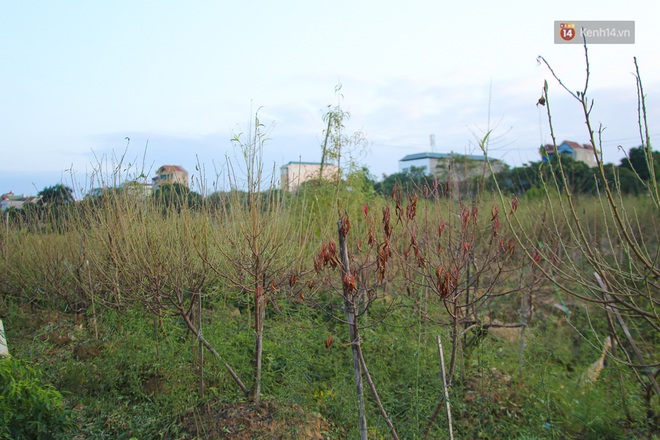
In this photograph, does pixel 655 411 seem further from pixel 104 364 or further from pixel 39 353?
pixel 39 353

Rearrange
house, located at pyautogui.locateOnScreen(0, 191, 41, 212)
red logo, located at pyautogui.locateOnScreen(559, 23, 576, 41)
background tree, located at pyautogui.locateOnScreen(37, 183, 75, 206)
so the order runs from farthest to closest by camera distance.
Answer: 1. house, located at pyautogui.locateOnScreen(0, 191, 41, 212)
2. background tree, located at pyautogui.locateOnScreen(37, 183, 75, 206)
3. red logo, located at pyautogui.locateOnScreen(559, 23, 576, 41)

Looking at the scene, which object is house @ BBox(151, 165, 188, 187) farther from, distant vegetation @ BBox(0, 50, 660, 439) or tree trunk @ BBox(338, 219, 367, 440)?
tree trunk @ BBox(338, 219, 367, 440)

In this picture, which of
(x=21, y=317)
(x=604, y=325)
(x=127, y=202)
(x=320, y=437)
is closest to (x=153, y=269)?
(x=127, y=202)

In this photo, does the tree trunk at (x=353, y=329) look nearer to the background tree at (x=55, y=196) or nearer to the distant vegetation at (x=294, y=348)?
the distant vegetation at (x=294, y=348)

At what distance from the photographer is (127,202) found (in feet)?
15.5

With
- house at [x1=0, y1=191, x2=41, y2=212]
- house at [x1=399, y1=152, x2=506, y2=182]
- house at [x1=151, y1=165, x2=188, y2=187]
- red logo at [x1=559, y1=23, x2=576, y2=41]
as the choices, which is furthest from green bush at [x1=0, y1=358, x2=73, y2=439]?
house at [x1=0, y1=191, x2=41, y2=212]

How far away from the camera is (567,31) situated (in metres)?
3.44

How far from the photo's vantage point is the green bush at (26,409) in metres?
3.47

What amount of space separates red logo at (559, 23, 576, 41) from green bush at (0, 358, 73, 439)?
439 cm

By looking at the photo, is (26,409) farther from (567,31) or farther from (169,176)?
(567,31)

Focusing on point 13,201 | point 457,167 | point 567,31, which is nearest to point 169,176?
point 567,31

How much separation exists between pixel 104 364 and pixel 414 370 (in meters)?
2.88

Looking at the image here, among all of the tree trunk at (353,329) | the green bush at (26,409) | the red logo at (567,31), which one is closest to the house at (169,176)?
the green bush at (26,409)

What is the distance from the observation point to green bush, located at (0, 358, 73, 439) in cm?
347
